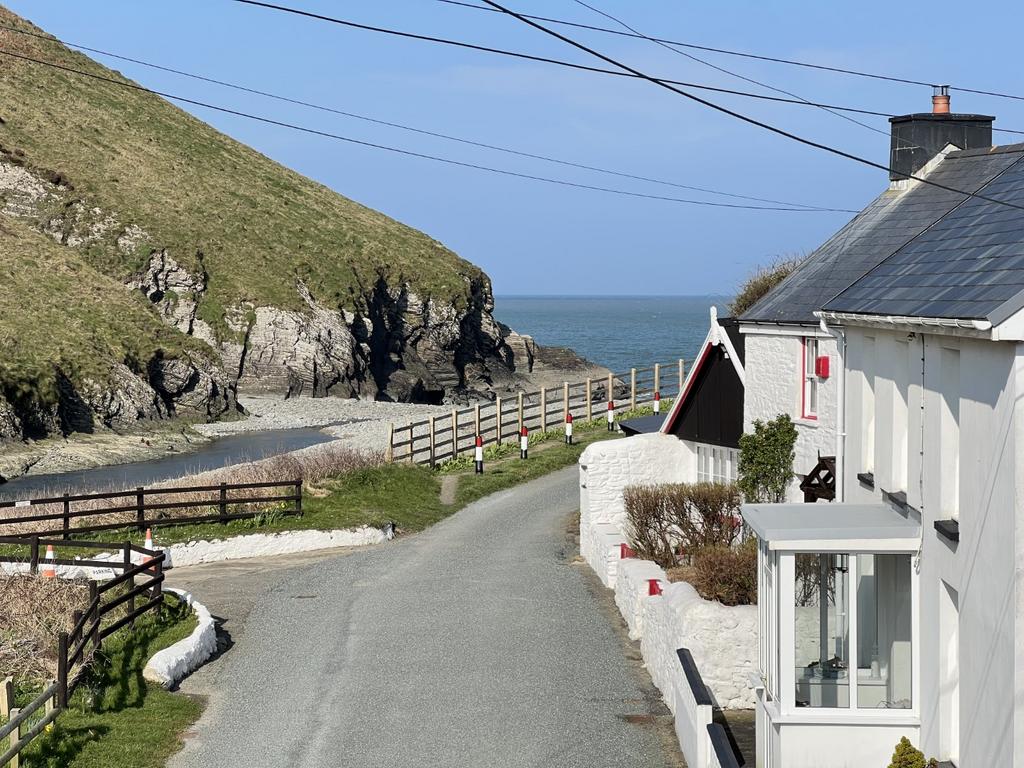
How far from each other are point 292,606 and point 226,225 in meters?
72.3

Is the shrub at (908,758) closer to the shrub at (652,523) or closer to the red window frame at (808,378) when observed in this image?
the shrub at (652,523)

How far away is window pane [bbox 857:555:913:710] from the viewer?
12.1 m

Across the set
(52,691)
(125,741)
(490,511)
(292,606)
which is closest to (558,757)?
(125,741)

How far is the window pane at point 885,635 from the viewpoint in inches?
478

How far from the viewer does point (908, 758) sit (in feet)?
36.6

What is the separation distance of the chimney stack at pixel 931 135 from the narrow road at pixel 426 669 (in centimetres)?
981

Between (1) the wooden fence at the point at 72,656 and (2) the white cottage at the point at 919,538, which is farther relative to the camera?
(1) the wooden fence at the point at 72,656

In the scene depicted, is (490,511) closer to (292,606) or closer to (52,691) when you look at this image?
(292,606)

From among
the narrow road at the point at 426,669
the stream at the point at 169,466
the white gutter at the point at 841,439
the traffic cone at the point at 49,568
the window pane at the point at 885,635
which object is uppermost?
the white gutter at the point at 841,439

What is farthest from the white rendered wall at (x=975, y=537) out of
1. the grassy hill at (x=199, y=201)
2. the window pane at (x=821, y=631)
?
the grassy hill at (x=199, y=201)

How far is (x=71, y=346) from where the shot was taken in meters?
64.1

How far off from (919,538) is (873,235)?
11.6 metres

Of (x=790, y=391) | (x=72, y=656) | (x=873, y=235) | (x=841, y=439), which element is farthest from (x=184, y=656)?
(x=873, y=235)

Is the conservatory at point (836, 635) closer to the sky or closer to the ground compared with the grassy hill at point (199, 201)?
closer to the ground
